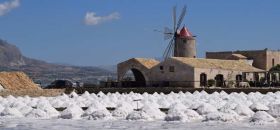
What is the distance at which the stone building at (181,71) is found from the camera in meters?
29.5

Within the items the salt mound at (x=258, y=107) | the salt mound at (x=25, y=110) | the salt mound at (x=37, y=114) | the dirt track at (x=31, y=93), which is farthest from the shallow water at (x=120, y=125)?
Result: the dirt track at (x=31, y=93)

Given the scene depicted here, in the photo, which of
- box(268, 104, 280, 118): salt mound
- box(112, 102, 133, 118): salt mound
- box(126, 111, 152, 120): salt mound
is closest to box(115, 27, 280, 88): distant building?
box(112, 102, 133, 118): salt mound

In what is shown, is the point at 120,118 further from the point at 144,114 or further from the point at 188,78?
the point at 188,78

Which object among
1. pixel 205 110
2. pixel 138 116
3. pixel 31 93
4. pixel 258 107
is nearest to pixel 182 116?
pixel 138 116

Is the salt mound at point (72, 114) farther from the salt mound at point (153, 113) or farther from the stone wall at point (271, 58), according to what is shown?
the stone wall at point (271, 58)

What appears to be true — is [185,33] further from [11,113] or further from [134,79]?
[11,113]

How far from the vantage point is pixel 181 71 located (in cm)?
2972

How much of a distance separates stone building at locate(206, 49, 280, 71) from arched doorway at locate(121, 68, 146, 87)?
398 inches

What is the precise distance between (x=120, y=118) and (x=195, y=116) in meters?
1.87

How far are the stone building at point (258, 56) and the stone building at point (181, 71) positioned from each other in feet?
30.1

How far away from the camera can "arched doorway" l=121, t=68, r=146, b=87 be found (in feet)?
107

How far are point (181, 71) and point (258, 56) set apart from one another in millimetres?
14756

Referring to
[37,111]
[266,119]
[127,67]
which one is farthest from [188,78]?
[266,119]

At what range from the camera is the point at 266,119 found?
12.0 m
